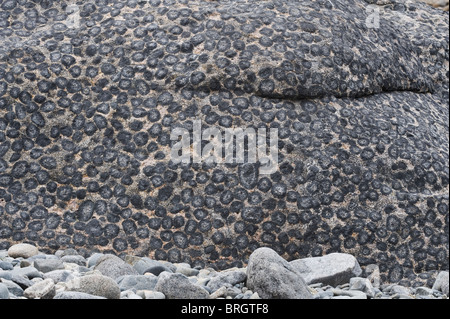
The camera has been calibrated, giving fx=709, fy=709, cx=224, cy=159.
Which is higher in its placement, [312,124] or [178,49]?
[178,49]

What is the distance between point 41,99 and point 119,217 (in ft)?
3.63

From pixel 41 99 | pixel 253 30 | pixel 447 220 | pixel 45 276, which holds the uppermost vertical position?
pixel 253 30

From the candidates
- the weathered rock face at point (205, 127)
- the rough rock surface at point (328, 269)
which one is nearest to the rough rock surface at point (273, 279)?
the rough rock surface at point (328, 269)

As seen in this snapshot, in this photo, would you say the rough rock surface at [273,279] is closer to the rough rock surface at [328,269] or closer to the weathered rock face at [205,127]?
the rough rock surface at [328,269]

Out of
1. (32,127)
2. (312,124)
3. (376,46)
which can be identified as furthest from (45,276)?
(376,46)

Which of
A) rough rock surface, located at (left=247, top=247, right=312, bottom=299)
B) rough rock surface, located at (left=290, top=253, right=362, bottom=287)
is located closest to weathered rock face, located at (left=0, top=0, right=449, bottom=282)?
rough rock surface, located at (left=290, top=253, right=362, bottom=287)

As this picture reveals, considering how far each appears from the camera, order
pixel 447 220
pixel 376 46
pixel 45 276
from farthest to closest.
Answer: pixel 376 46
pixel 447 220
pixel 45 276

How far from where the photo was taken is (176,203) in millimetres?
5117

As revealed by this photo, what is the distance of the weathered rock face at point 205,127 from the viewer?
510cm

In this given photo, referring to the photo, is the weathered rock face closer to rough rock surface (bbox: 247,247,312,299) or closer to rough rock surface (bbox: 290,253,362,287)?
rough rock surface (bbox: 290,253,362,287)

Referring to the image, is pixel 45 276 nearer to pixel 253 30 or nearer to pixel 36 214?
pixel 36 214

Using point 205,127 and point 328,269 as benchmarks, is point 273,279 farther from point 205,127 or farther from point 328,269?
point 205,127

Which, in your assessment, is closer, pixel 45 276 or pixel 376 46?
pixel 45 276

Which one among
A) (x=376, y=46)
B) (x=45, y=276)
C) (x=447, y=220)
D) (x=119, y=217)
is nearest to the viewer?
(x=45, y=276)
